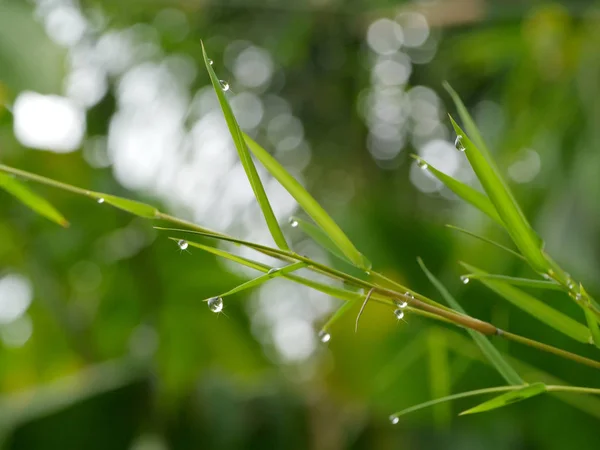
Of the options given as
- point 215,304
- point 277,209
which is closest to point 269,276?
point 215,304

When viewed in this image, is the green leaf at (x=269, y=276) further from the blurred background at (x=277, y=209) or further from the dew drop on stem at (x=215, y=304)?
the blurred background at (x=277, y=209)

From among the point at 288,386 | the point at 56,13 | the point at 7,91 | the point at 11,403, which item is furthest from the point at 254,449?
the point at 56,13

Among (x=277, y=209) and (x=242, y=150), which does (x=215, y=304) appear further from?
(x=277, y=209)

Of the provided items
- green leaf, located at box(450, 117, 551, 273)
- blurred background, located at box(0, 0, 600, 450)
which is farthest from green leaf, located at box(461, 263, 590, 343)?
blurred background, located at box(0, 0, 600, 450)

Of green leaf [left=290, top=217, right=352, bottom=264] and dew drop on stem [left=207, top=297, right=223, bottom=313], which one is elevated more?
green leaf [left=290, top=217, right=352, bottom=264]

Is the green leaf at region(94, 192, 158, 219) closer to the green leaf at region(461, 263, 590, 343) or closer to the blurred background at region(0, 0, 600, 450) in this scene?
the green leaf at region(461, 263, 590, 343)
